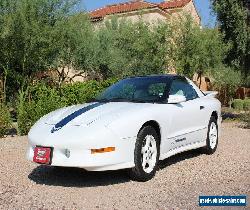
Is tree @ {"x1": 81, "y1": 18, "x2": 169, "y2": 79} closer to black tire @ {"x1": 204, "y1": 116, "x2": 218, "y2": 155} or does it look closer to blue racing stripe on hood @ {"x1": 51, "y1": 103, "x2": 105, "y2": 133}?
black tire @ {"x1": 204, "y1": 116, "x2": 218, "y2": 155}

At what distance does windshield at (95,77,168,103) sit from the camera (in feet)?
24.0

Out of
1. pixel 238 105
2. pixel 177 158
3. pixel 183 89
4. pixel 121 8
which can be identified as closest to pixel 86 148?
pixel 183 89

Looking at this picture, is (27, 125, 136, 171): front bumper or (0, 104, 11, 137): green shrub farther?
(0, 104, 11, 137): green shrub

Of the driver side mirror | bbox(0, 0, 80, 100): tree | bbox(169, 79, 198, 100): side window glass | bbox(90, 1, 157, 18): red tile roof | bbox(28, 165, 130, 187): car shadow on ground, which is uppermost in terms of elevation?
bbox(90, 1, 157, 18): red tile roof

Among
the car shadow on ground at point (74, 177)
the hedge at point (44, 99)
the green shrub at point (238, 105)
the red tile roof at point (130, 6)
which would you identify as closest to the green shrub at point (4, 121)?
the hedge at point (44, 99)

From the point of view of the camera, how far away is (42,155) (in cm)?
623

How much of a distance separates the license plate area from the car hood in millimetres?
440

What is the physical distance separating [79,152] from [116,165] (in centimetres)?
53

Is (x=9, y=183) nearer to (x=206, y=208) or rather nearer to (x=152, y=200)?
(x=152, y=200)

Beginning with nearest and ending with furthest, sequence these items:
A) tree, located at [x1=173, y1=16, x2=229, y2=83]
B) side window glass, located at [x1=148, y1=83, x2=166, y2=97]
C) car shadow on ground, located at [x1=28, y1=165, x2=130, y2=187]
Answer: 1. car shadow on ground, located at [x1=28, y1=165, x2=130, y2=187]
2. side window glass, located at [x1=148, y1=83, x2=166, y2=97]
3. tree, located at [x1=173, y1=16, x2=229, y2=83]

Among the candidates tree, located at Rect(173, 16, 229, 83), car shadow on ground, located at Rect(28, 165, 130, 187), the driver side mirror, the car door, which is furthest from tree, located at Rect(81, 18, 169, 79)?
car shadow on ground, located at Rect(28, 165, 130, 187)

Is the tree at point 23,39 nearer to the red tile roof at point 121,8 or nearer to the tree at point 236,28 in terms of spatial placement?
the tree at point 236,28

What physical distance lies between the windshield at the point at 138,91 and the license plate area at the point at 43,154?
62.5 inches

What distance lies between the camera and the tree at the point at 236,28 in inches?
645
